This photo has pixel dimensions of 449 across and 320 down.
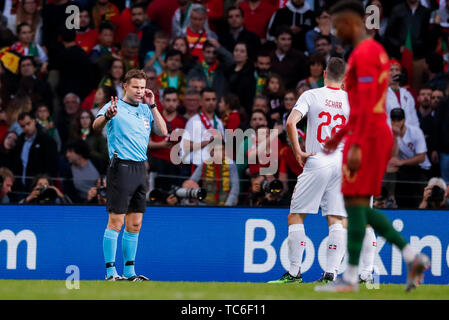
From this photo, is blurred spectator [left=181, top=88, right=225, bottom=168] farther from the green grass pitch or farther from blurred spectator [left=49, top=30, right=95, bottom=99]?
the green grass pitch

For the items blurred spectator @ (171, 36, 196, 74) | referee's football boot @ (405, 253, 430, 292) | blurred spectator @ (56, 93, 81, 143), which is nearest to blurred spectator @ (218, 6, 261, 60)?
blurred spectator @ (171, 36, 196, 74)

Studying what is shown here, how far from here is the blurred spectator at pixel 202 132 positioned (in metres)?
12.6

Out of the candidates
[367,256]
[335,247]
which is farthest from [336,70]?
[367,256]

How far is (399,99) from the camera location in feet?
44.6

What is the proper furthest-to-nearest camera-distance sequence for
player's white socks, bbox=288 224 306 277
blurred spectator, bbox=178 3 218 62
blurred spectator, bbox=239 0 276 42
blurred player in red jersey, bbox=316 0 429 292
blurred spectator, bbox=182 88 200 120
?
blurred spectator, bbox=239 0 276 42 < blurred spectator, bbox=178 3 218 62 < blurred spectator, bbox=182 88 200 120 < player's white socks, bbox=288 224 306 277 < blurred player in red jersey, bbox=316 0 429 292

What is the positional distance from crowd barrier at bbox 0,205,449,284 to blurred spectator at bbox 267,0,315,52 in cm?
441

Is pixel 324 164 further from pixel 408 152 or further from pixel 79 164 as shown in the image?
pixel 79 164

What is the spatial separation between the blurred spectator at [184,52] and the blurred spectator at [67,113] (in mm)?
1765

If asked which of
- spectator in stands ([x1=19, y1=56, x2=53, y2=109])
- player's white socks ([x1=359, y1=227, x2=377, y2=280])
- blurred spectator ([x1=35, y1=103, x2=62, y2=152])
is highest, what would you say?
spectator in stands ([x1=19, y1=56, x2=53, y2=109])

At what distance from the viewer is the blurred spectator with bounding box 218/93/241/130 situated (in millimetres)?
13497

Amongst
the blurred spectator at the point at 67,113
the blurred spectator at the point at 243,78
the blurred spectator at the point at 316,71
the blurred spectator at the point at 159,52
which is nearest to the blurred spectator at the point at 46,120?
the blurred spectator at the point at 67,113

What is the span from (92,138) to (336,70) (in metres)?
5.07

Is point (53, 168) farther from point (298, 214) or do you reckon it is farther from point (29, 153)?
point (298, 214)

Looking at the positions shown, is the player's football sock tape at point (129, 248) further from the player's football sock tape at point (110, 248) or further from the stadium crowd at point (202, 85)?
the stadium crowd at point (202, 85)
